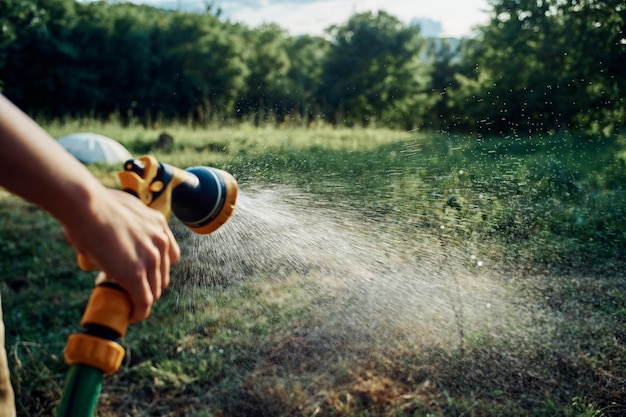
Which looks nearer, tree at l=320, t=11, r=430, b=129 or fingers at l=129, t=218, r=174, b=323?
fingers at l=129, t=218, r=174, b=323

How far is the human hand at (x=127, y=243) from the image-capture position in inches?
32.6

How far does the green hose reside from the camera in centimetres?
92

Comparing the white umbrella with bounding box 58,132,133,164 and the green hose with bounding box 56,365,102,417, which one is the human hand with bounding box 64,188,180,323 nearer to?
the green hose with bounding box 56,365,102,417

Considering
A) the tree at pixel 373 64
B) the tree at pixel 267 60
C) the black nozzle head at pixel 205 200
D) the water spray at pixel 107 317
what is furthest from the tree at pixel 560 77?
the tree at pixel 267 60

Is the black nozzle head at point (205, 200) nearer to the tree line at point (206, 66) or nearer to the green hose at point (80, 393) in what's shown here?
the green hose at point (80, 393)

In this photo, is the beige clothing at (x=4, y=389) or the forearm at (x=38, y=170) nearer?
the forearm at (x=38, y=170)

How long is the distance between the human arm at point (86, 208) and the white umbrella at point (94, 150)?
7.62 meters

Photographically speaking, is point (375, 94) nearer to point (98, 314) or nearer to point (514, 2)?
point (514, 2)

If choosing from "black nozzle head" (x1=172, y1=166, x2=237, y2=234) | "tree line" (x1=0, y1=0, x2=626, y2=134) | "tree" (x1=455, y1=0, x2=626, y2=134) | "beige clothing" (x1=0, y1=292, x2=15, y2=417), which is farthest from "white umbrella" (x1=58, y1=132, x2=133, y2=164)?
"black nozzle head" (x1=172, y1=166, x2=237, y2=234)

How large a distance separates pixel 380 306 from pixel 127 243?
236 centimetres

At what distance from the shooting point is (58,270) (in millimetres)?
4469

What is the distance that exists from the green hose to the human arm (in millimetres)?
112

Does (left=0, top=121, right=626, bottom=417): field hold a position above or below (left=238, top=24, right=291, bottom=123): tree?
below

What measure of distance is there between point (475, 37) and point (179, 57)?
18.2m
